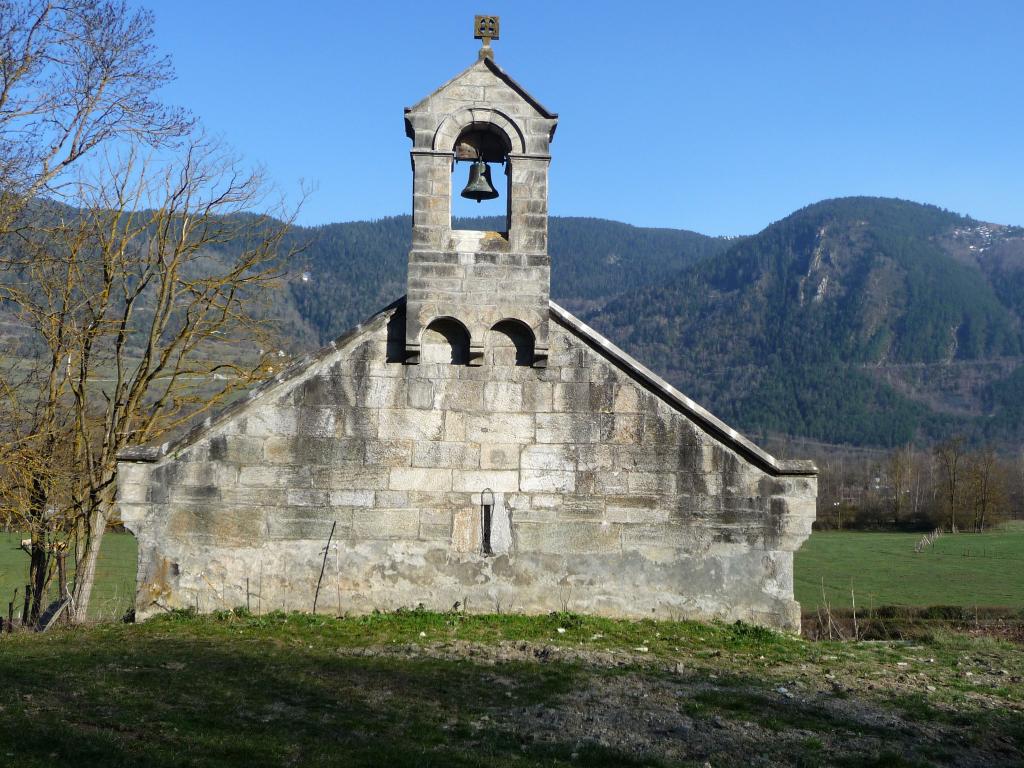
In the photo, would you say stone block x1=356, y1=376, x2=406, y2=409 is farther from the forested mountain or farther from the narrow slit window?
the forested mountain

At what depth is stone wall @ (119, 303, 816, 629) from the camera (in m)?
11.1

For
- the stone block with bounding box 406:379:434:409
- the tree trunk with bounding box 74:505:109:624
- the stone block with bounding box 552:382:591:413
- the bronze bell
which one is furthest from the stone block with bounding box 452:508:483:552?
the tree trunk with bounding box 74:505:109:624

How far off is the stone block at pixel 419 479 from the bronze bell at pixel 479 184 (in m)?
3.57

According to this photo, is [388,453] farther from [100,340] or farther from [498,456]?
[100,340]

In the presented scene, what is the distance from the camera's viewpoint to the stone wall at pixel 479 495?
11.1 meters

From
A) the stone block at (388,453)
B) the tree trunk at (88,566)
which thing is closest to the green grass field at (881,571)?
the tree trunk at (88,566)

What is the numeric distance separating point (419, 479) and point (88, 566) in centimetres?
548

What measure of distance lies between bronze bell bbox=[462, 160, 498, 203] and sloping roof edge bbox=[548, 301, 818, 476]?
6.05ft

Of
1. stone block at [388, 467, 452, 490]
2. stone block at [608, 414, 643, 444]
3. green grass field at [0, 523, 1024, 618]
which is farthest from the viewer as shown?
green grass field at [0, 523, 1024, 618]

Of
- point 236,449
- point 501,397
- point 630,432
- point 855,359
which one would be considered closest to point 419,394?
point 501,397

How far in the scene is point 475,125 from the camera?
1170cm

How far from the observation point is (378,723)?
7.03 meters

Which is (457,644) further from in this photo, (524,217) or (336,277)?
(336,277)

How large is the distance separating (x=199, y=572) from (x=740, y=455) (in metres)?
6.37
